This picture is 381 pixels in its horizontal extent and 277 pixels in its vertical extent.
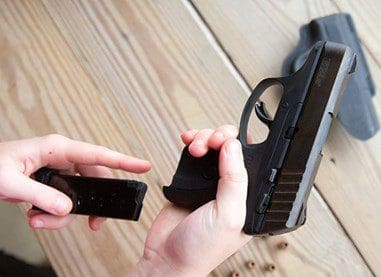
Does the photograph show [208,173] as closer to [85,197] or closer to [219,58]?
[85,197]

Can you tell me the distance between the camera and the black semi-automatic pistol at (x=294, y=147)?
1.88 ft

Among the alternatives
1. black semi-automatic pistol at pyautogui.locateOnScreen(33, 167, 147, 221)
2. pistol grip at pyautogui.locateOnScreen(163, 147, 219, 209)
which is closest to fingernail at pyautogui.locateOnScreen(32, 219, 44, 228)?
black semi-automatic pistol at pyautogui.locateOnScreen(33, 167, 147, 221)

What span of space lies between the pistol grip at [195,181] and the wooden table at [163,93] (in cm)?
15

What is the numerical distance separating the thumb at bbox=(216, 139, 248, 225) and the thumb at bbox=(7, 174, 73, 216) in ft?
0.56

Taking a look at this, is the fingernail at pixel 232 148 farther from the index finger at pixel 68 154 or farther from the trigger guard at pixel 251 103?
the index finger at pixel 68 154

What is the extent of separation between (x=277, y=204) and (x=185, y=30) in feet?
1.19

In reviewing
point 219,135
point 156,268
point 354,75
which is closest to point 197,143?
point 219,135

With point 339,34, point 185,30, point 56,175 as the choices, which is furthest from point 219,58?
point 56,175

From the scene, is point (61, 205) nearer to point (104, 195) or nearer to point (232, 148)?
point (104, 195)

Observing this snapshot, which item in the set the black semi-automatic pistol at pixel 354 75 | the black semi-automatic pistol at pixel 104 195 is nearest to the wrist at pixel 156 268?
the black semi-automatic pistol at pixel 104 195

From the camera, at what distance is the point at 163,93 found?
0.83m

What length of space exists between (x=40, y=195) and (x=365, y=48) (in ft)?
1.64

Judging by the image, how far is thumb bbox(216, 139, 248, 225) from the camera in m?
0.59

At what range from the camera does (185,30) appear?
0.85 meters
